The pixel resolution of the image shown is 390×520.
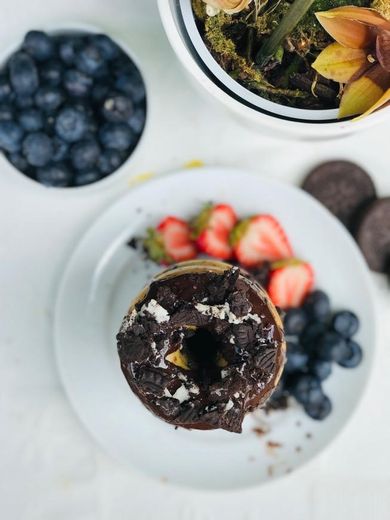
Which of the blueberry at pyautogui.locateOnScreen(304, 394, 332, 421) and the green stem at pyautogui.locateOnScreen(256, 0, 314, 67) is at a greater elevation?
the green stem at pyautogui.locateOnScreen(256, 0, 314, 67)

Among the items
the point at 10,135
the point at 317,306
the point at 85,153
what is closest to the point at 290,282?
the point at 317,306

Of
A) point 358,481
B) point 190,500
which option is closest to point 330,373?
point 358,481

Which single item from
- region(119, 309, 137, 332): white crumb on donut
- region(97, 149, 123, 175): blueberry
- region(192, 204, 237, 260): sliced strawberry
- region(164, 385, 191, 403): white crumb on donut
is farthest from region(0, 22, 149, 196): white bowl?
region(164, 385, 191, 403): white crumb on donut

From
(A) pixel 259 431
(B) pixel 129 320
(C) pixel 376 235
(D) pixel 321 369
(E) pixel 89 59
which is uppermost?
(E) pixel 89 59

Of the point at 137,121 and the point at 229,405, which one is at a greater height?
the point at 137,121

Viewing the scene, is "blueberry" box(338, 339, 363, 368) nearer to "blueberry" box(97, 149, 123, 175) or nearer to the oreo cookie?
the oreo cookie

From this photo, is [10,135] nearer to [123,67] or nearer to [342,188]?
[123,67]
